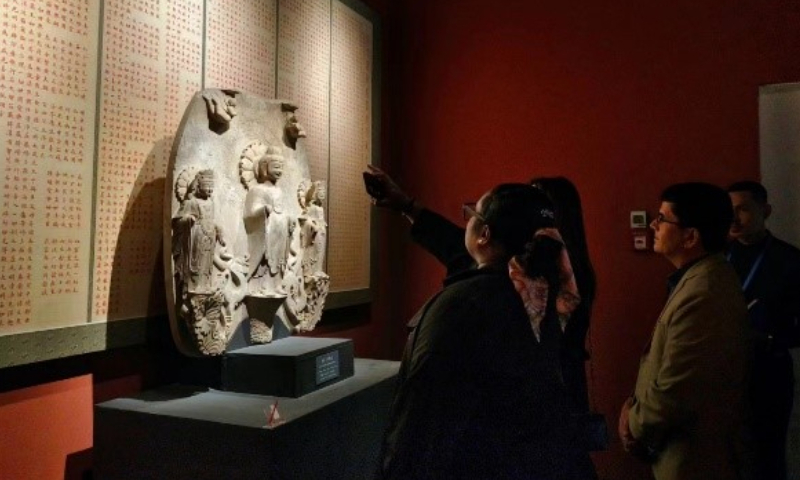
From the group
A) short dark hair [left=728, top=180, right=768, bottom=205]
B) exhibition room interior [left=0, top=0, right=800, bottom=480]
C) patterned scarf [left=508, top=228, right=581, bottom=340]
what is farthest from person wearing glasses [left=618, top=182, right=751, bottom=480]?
short dark hair [left=728, top=180, right=768, bottom=205]

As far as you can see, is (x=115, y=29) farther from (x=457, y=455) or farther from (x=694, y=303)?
(x=694, y=303)

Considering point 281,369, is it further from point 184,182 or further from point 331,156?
point 331,156

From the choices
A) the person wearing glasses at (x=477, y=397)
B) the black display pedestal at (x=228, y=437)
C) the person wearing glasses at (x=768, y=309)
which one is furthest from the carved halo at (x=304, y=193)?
the person wearing glasses at (x=768, y=309)

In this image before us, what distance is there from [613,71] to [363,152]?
59.7 inches

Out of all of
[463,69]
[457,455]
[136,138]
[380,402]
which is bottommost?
[380,402]

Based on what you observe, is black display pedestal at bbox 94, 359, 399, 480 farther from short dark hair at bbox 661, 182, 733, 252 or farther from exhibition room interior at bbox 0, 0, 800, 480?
short dark hair at bbox 661, 182, 733, 252

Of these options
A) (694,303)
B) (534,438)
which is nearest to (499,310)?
(534,438)

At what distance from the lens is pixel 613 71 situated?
3.33m

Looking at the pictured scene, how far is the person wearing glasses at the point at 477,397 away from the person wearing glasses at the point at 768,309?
57.5 inches

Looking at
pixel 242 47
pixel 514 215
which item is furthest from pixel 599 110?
pixel 514 215

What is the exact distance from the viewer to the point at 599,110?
132 inches

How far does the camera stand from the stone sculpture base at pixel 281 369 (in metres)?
1.93

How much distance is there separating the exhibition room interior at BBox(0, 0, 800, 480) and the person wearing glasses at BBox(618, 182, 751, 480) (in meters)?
0.86

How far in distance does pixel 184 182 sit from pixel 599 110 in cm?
245
